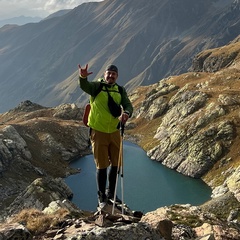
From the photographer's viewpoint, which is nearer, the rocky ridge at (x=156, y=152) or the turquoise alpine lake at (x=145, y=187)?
the rocky ridge at (x=156, y=152)

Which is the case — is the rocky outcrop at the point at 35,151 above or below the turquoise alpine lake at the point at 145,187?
above

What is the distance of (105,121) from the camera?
15.5 m

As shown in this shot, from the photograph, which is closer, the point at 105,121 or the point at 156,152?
the point at 105,121

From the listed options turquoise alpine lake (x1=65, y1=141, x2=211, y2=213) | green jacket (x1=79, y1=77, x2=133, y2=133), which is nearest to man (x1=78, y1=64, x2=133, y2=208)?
green jacket (x1=79, y1=77, x2=133, y2=133)

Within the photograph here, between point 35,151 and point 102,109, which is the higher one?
point 102,109

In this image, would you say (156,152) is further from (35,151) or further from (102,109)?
(102,109)

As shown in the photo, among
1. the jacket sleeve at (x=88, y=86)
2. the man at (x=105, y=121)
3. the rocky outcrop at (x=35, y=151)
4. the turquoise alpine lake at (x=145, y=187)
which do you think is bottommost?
the turquoise alpine lake at (x=145, y=187)

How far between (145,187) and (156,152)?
25274 mm

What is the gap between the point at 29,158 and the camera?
8725cm

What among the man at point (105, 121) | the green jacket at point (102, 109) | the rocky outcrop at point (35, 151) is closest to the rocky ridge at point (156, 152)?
the rocky outcrop at point (35, 151)

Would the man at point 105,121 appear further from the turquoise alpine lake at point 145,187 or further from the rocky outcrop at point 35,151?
the turquoise alpine lake at point 145,187

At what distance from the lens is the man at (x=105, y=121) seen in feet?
50.7

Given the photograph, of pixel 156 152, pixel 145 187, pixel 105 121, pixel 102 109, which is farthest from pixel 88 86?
pixel 156 152

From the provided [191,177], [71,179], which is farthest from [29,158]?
[191,177]
